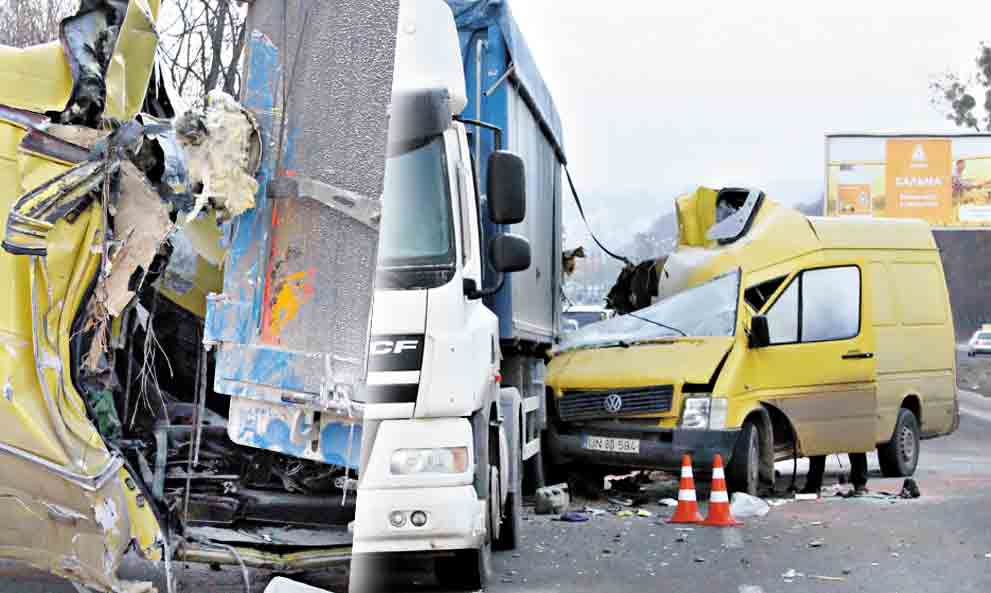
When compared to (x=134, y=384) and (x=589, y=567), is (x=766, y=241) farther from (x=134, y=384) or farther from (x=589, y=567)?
(x=134, y=384)

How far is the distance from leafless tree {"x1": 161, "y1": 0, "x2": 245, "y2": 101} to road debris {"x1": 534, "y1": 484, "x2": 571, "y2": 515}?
7041 mm

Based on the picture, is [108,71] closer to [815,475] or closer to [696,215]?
[696,215]

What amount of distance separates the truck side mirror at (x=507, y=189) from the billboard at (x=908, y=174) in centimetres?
3134

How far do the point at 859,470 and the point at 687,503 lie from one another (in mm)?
2811

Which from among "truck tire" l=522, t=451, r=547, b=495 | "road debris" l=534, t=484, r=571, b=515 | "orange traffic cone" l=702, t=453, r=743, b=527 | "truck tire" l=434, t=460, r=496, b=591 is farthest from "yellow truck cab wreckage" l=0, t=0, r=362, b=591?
"truck tire" l=522, t=451, r=547, b=495

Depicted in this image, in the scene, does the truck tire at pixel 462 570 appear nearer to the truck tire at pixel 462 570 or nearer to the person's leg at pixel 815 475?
the truck tire at pixel 462 570

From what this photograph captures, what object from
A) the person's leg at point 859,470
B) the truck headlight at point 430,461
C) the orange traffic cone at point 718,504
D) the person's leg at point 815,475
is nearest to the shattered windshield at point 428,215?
the truck headlight at point 430,461

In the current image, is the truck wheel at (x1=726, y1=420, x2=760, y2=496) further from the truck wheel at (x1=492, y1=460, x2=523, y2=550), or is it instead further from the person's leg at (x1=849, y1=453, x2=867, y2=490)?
the truck wheel at (x1=492, y1=460, x2=523, y2=550)

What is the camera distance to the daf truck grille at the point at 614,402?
29.1ft

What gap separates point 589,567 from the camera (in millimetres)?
6449

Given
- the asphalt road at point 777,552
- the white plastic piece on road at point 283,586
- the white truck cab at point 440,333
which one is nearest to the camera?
the white plastic piece on road at point 283,586

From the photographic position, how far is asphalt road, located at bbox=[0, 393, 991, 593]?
6.02 m

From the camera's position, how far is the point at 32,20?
170cm

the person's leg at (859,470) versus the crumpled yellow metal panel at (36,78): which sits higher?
the crumpled yellow metal panel at (36,78)
